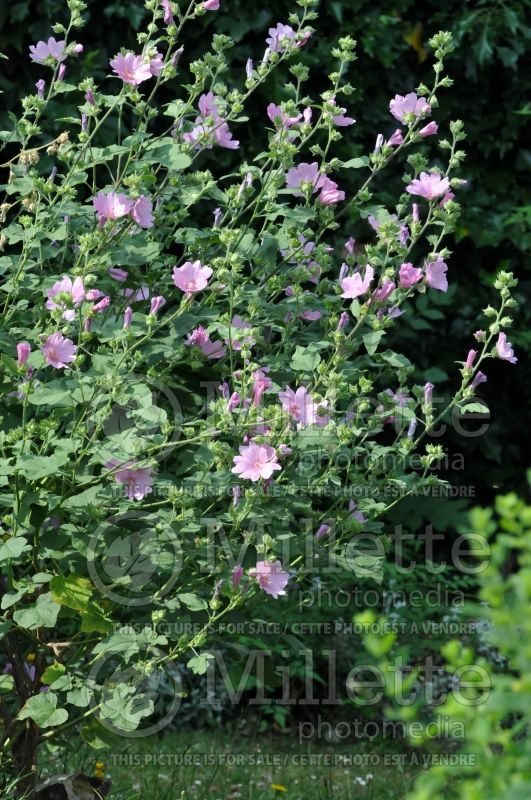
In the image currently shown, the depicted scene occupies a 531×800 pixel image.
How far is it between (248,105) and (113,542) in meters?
2.82

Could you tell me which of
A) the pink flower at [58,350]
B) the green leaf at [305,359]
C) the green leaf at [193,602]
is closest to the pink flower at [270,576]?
the green leaf at [193,602]

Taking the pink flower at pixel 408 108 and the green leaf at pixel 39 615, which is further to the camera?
the pink flower at pixel 408 108

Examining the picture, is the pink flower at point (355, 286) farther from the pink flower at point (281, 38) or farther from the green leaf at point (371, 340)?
the pink flower at point (281, 38)

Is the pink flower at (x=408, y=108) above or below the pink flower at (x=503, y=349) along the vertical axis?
above

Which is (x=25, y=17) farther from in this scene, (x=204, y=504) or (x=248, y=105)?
Answer: (x=204, y=504)

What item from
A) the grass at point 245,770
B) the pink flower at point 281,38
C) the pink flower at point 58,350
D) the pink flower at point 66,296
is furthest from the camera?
the grass at point 245,770

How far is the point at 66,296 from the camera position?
7.08 feet

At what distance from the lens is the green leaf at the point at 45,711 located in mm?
2410

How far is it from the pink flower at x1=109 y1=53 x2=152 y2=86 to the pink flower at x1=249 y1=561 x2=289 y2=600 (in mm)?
1081

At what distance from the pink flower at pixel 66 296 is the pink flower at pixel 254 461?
1.41 feet

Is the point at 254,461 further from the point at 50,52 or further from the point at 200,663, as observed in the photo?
the point at 50,52

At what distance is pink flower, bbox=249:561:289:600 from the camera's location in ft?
7.70

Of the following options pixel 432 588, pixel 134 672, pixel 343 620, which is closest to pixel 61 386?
pixel 134 672

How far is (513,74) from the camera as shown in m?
5.18
